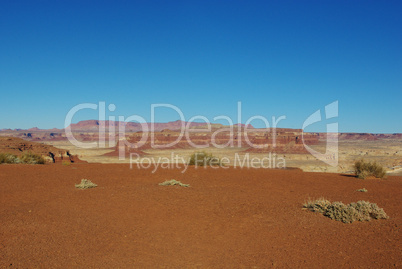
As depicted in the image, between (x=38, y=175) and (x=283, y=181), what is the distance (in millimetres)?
11218

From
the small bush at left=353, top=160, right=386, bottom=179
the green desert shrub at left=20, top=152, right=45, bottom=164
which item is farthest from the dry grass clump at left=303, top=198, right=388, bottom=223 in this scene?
the green desert shrub at left=20, top=152, right=45, bottom=164

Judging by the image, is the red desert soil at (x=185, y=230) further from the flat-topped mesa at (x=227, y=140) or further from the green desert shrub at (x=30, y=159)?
the flat-topped mesa at (x=227, y=140)

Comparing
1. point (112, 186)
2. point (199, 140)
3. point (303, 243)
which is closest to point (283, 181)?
point (112, 186)

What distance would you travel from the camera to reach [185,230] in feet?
20.9

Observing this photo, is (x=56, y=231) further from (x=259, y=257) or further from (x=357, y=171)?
(x=357, y=171)

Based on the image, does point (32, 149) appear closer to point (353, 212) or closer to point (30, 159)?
point (30, 159)

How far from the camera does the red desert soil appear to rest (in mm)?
4836

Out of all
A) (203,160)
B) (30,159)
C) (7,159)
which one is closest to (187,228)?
(203,160)

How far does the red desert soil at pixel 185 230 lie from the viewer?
484 centimetres

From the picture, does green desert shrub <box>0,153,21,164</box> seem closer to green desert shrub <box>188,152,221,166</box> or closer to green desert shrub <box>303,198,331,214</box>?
green desert shrub <box>188,152,221,166</box>

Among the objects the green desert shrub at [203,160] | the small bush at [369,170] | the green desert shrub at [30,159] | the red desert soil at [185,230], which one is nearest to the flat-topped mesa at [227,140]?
the green desert shrub at [30,159]

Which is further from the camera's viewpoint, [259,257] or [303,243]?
[303,243]

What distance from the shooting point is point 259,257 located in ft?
16.3

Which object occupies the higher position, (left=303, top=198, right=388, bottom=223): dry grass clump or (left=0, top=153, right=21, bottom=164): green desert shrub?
(left=0, top=153, right=21, bottom=164): green desert shrub
